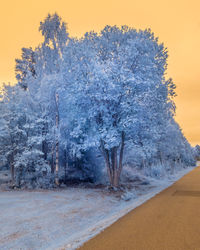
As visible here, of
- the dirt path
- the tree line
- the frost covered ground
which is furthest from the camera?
the tree line

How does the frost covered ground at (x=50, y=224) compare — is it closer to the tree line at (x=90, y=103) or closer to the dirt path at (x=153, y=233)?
the dirt path at (x=153, y=233)

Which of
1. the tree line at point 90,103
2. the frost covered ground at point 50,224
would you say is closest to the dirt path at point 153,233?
the frost covered ground at point 50,224

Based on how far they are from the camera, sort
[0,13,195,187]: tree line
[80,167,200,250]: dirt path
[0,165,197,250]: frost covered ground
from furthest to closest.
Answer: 1. [0,13,195,187]: tree line
2. [0,165,197,250]: frost covered ground
3. [80,167,200,250]: dirt path

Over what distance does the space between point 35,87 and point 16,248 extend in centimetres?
1723

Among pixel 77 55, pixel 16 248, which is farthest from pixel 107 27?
pixel 16 248

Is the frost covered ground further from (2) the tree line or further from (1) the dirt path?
(2) the tree line

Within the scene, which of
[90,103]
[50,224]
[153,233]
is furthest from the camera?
[90,103]

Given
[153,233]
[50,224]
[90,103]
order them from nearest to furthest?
[153,233], [50,224], [90,103]

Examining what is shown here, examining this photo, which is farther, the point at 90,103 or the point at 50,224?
the point at 90,103

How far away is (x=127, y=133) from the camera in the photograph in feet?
48.3

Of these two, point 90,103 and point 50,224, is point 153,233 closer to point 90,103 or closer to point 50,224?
point 50,224

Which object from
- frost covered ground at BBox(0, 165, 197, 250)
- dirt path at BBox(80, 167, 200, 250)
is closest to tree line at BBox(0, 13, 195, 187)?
frost covered ground at BBox(0, 165, 197, 250)

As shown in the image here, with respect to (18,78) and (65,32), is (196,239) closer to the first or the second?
(65,32)

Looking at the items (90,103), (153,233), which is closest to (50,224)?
(153,233)
